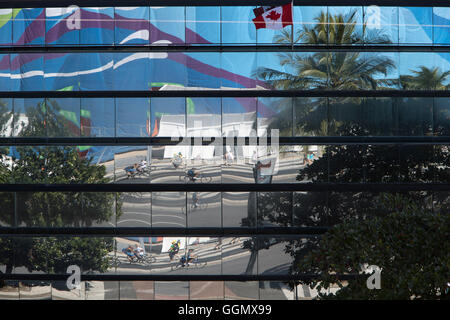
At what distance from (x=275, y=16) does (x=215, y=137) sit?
4608 millimetres

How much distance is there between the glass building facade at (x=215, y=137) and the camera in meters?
16.2

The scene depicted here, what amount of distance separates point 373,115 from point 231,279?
7.51 metres

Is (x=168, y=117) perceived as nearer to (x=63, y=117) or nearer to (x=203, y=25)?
(x=203, y=25)

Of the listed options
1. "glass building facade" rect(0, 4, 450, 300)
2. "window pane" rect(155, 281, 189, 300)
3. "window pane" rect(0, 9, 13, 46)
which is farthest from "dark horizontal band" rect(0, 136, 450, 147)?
"window pane" rect(155, 281, 189, 300)

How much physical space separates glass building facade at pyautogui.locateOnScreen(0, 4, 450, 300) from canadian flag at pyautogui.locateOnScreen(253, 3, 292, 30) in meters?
0.33

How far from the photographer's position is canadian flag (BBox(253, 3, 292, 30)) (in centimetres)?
1608

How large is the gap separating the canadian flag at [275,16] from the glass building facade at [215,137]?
33 cm

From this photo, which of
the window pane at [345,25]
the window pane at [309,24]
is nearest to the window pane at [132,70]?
the window pane at [309,24]

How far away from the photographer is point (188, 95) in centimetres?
1612

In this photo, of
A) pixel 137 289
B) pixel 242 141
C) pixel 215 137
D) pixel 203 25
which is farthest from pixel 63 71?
pixel 137 289

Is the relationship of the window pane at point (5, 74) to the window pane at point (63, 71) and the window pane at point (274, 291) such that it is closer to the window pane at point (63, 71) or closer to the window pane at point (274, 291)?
the window pane at point (63, 71)

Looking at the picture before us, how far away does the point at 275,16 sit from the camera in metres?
16.1

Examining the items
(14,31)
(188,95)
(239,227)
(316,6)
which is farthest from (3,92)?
(316,6)
